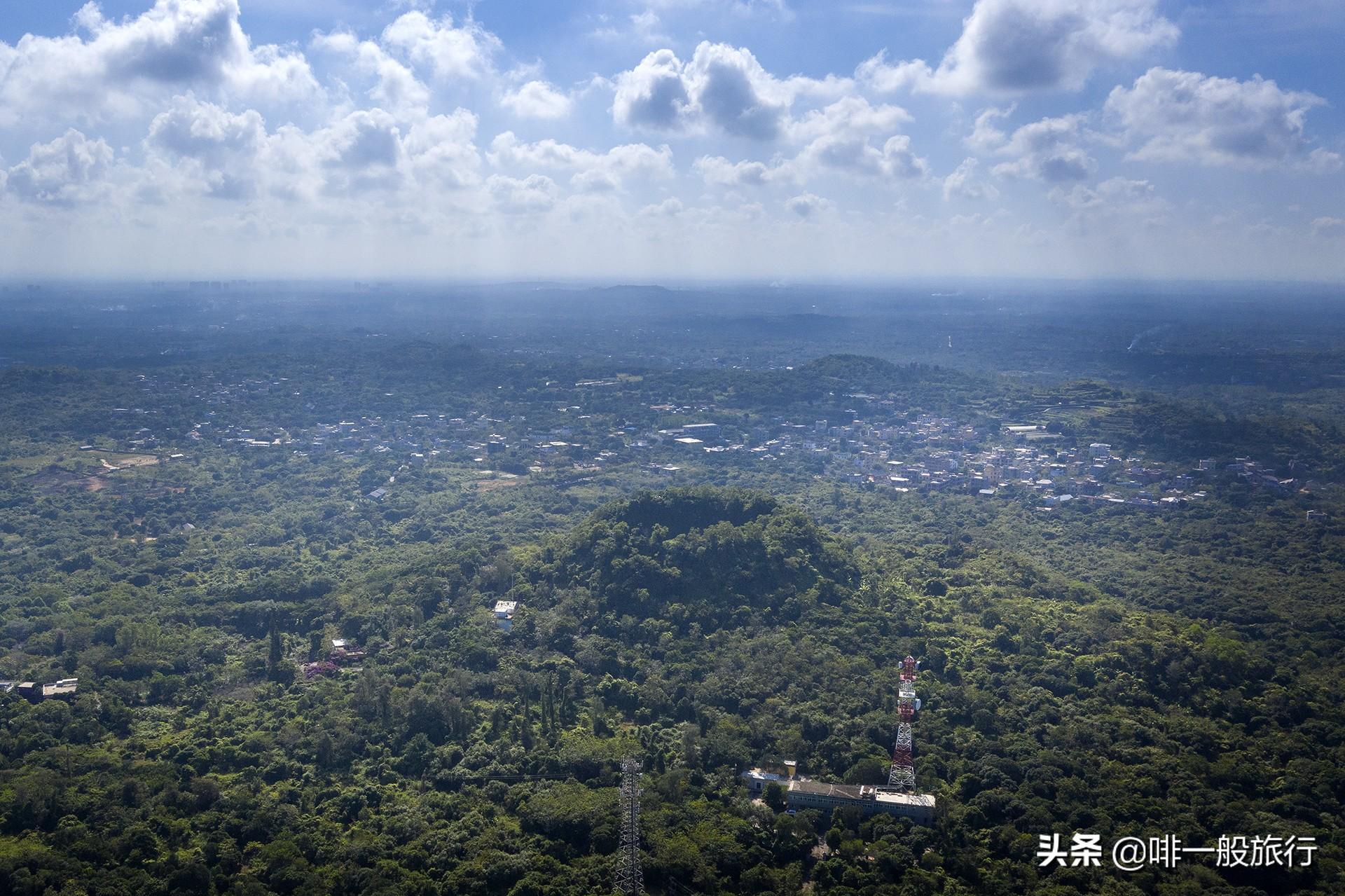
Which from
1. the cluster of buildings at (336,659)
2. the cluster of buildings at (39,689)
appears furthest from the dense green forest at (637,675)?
the cluster of buildings at (39,689)

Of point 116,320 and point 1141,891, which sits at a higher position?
point 116,320

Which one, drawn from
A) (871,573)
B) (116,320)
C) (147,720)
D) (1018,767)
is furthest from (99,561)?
(116,320)

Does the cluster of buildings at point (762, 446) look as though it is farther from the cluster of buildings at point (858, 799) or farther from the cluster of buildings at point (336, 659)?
the cluster of buildings at point (858, 799)

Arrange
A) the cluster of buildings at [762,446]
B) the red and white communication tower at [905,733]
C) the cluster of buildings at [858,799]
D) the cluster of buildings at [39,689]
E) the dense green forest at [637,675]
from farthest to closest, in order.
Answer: the cluster of buildings at [762,446], the cluster of buildings at [39,689], the red and white communication tower at [905,733], the cluster of buildings at [858,799], the dense green forest at [637,675]

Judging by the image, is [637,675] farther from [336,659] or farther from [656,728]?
[336,659]

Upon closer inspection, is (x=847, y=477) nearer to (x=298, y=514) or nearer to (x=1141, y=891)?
(x=298, y=514)

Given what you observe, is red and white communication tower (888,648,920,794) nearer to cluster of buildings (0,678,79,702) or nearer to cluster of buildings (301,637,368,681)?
cluster of buildings (301,637,368,681)

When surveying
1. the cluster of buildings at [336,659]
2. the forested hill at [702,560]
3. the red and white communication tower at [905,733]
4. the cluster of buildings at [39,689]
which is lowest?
the cluster of buildings at [336,659]
